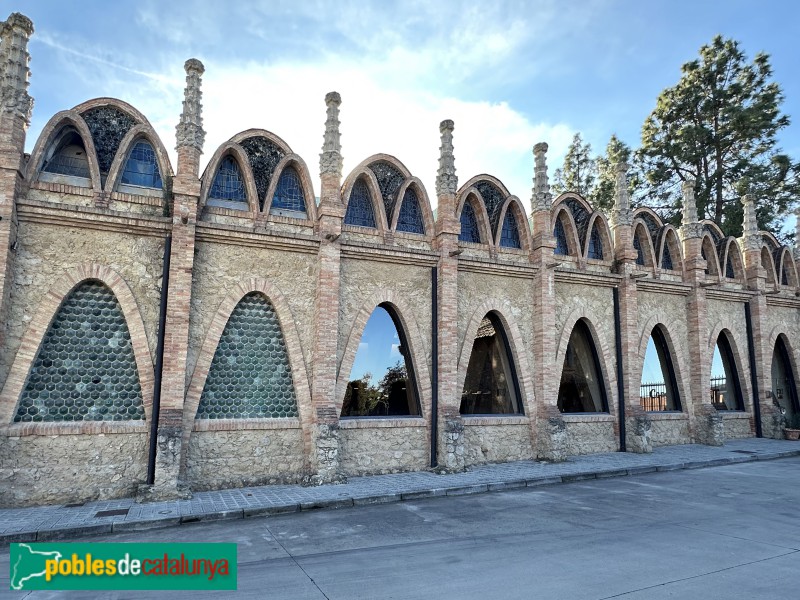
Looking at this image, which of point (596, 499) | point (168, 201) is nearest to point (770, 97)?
point (596, 499)

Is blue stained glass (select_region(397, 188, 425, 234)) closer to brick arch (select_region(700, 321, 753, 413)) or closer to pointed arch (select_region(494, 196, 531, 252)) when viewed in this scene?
pointed arch (select_region(494, 196, 531, 252))

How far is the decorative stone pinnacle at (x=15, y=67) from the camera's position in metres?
9.98

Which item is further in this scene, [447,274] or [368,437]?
[447,274]

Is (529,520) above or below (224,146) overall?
below

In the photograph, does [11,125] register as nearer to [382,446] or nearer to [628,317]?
[382,446]

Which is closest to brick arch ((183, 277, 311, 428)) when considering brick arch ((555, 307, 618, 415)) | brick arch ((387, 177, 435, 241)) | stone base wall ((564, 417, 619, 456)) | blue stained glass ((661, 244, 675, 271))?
brick arch ((387, 177, 435, 241))

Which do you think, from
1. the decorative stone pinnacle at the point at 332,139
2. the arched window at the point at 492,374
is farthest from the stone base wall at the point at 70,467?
the arched window at the point at 492,374

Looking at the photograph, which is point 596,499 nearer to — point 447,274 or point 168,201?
point 447,274

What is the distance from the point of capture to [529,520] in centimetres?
849

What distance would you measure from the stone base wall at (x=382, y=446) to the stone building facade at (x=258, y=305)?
0.05m

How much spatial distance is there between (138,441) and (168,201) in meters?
5.08

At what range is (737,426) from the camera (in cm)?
1897

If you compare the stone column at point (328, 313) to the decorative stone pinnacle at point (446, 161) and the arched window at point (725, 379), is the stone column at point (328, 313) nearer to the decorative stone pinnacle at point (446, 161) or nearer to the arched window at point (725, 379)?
the decorative stone pinnacle at point (446, 161)

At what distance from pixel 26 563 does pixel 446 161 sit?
39.5ft
